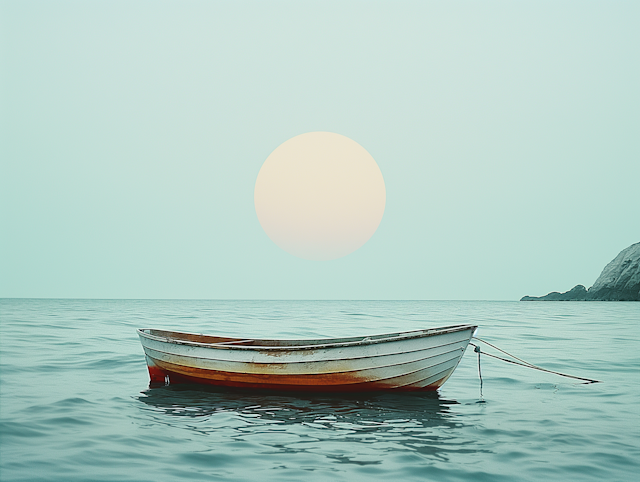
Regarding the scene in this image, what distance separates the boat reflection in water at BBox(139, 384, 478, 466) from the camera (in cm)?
851

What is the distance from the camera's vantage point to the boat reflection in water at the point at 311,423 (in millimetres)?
8508

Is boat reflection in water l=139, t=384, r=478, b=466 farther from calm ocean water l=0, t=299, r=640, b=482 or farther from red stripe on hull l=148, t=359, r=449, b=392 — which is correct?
red stripe on hull l=148, t=359, r=449, b=392

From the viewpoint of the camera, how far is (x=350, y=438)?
360 inches

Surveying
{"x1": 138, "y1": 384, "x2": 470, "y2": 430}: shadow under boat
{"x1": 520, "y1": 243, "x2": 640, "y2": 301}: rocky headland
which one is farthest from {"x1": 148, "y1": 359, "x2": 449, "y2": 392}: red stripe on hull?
{"x1": 520, "y1": 243, "x2": 640, "y2": 301}: rocky headland

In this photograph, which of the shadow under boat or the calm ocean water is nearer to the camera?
the calm ocean water

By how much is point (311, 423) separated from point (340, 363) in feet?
6.28

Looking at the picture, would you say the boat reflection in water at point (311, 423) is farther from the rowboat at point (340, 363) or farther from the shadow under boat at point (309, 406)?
the rowboat at point (340, 363)

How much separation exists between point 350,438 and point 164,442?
10.2ft

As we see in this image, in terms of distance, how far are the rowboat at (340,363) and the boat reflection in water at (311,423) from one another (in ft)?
1.05

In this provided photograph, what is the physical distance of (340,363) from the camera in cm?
1172

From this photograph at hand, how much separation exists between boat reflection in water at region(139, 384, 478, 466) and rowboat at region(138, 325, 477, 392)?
1.05ft

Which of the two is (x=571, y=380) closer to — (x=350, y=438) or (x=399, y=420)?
(x=399, y=420)

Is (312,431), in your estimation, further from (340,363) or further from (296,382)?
(296,382)

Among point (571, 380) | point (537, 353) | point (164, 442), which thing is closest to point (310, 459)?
point (164, 442)
